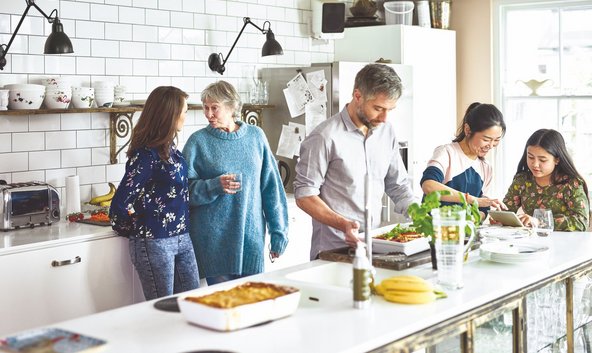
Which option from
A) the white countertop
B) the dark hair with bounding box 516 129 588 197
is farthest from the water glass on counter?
the white countertop

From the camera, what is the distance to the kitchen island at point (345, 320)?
2229 mm

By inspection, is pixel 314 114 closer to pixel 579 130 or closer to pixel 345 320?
pixel 579 130

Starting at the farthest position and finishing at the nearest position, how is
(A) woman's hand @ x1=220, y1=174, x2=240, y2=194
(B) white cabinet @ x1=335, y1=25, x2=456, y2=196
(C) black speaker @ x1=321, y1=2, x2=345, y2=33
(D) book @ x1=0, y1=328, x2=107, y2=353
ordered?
(B) white cabinet @ x1=335, y1=25, x2=456, y2=196 → (C) black speaker @ x1=321, y1=2, x2=345, y2=33 → (A) woman's hand @ x1=220, y1=174, x2=240, y2=194 → (D) book @ x1=0, y1=328, x2=107, y2=353

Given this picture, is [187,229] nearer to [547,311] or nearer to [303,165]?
[303,165]

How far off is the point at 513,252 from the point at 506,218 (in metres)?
0.71

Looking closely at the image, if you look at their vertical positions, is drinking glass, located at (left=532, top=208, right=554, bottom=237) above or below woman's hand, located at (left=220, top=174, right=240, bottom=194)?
below

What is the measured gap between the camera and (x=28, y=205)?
4195 mm

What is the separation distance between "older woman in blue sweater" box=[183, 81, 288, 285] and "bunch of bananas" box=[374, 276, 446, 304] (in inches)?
66.1

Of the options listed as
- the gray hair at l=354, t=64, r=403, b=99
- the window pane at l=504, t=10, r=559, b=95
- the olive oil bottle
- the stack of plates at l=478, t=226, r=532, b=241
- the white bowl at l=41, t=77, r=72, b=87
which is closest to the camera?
the olive oil bottle

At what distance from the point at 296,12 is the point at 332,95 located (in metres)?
0.91

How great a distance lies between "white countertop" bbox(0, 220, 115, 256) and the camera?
151 inches

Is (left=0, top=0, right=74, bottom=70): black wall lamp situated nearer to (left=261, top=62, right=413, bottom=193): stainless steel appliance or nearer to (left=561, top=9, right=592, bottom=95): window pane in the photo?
(left=261, top=62, right=413, bottom=193): stainless steel appliance

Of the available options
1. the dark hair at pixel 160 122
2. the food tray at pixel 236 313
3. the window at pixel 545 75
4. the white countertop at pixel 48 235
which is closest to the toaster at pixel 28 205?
the white countertop at pixel 48 235

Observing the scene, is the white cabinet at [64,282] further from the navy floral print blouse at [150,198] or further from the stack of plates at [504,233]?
the stack of plates at [504,233]
